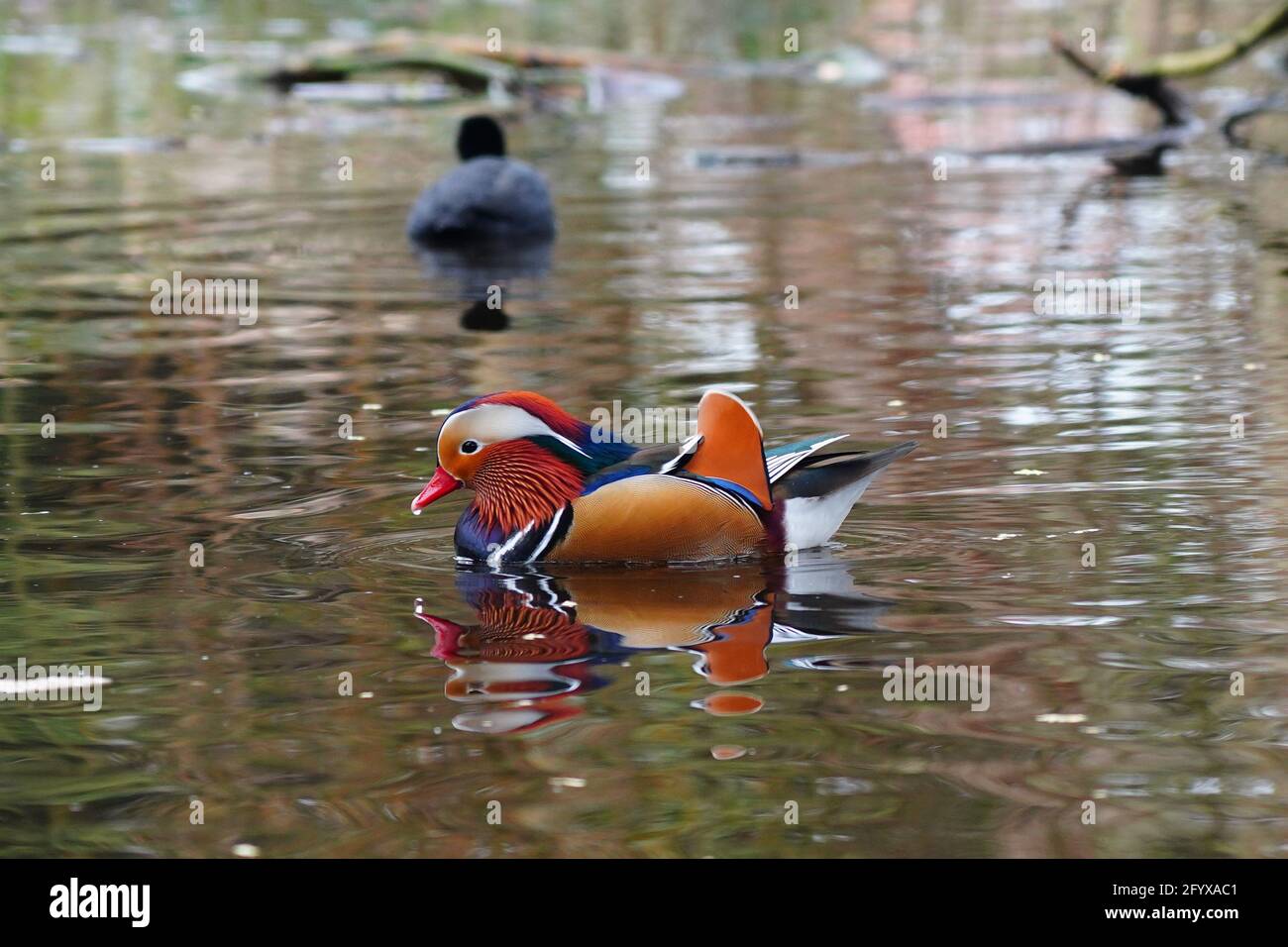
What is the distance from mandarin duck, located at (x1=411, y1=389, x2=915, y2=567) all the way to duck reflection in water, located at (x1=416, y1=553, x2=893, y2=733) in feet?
0.36

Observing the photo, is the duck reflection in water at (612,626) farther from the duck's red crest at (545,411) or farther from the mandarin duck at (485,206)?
the mandarin duck at (485,206)

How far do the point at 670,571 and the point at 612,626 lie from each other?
0.66 meters

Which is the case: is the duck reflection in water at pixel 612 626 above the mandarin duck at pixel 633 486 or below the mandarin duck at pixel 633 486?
below

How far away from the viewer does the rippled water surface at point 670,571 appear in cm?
569

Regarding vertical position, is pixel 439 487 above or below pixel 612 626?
above

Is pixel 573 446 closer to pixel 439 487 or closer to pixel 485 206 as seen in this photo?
pixel 439 487

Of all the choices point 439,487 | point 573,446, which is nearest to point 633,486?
point 573,446

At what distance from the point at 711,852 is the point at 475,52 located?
21.3 metres

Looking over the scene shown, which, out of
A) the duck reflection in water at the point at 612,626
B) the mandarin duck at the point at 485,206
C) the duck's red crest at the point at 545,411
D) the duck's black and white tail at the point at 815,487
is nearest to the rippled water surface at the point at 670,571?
the duck reflection in water at the point at 612,626

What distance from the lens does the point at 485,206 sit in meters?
16.9

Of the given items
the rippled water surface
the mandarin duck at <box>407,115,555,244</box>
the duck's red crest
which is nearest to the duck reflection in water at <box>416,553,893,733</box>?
the rippled water surface

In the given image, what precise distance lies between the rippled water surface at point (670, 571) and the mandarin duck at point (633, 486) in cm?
14

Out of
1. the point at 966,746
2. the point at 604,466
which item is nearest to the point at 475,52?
the point at 604,466
